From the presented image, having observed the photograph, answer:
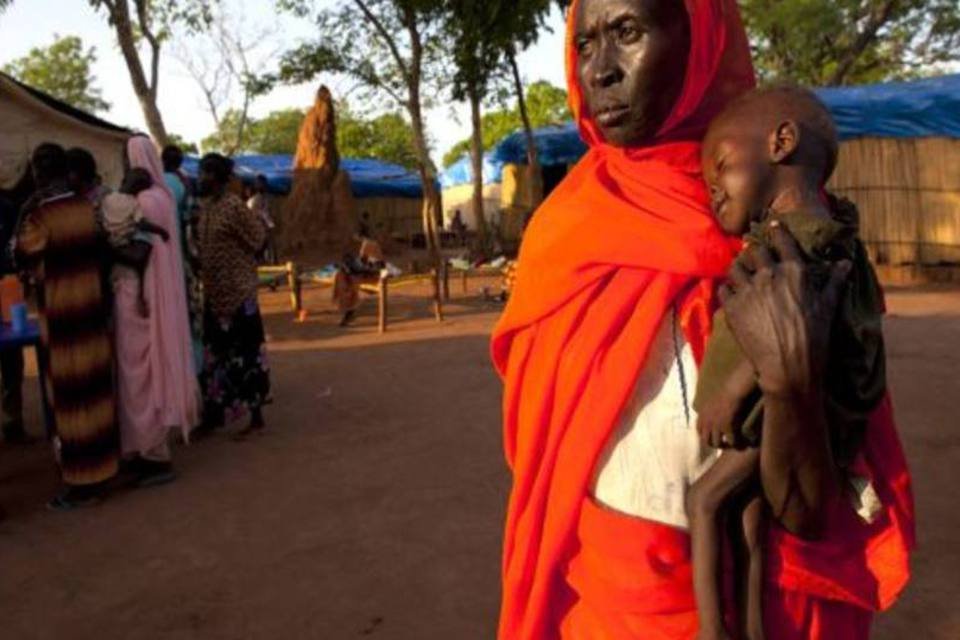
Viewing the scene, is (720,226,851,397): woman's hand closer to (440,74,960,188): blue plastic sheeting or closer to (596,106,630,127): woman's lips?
(596,106,630,127): woman's lips

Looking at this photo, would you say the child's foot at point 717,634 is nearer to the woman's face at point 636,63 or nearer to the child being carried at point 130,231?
the woman's face at point 636,63

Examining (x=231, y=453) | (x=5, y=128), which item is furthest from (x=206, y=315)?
(x=5, y=128)

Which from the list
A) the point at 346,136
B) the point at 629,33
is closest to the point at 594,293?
the point at 629,33

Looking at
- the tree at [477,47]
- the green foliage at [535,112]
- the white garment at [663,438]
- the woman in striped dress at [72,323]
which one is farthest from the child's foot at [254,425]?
the green foliage at [535,112]

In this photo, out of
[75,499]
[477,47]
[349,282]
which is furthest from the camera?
[477,47]

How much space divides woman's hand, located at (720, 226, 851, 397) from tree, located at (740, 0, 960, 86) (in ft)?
68.9

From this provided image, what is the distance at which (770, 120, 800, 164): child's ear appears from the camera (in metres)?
1.03

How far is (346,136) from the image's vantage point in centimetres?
3825

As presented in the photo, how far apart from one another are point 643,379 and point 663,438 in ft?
0.27

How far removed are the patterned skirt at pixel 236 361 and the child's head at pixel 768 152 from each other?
4.86 m

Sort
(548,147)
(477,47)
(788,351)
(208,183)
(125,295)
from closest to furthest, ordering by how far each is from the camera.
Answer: (788,351), (125,295), (208,183), (477,47), (548,147)

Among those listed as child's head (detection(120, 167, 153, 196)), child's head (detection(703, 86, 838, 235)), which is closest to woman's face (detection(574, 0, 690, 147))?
child's head (detection(703, 86, 838, 235))

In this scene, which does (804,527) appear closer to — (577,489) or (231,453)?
(577,489)

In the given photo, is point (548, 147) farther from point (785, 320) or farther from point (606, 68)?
point (785, 320)
